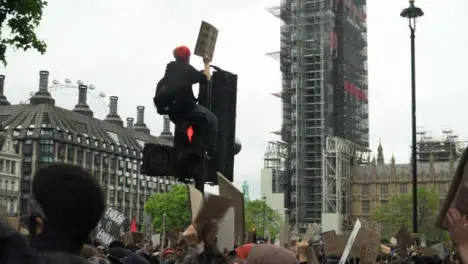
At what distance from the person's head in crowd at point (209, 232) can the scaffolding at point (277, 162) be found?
98452 mm

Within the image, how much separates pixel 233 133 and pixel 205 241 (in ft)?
5.78

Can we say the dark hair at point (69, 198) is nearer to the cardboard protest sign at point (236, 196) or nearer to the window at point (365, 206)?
the cardboard protest sign at point (236, 196)

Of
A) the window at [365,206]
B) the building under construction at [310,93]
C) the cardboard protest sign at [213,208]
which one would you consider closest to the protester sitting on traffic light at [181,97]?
the cardboard protest sign at [213,208]

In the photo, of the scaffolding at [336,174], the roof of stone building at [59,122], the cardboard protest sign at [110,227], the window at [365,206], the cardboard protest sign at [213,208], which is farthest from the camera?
the window at [365,206]

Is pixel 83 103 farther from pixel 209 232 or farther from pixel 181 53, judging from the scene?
pixel 209 232

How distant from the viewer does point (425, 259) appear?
10.9 metres

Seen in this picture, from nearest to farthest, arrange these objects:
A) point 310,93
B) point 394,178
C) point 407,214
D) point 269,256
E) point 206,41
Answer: point 269,256 < point 206,41 < point 407,214 < point 310,93 < point 394,178

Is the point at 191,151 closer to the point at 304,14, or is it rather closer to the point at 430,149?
the point at 304,14

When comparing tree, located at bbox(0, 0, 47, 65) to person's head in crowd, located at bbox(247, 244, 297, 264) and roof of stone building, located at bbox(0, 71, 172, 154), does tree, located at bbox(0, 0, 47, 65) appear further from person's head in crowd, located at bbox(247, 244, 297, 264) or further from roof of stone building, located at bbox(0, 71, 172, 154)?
roof of stone building, located at bbox(0, 71, 172, 154)

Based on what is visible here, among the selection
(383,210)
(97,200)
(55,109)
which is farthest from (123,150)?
(97,200)

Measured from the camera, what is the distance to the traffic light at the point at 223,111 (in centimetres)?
700

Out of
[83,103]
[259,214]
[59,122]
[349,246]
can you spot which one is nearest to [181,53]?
[349,246]

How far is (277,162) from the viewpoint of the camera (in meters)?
110

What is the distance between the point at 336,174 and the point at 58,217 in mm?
101826
